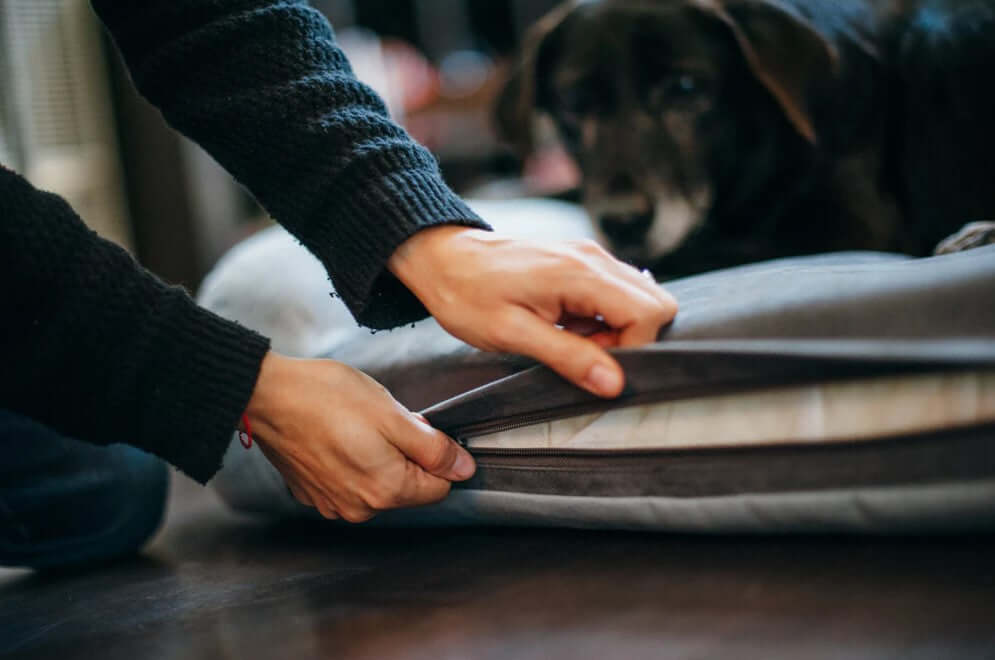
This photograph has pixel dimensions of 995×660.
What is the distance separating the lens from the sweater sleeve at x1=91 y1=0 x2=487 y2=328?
0.65 m

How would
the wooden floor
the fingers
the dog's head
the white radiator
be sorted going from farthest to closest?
the white radiator, the dog's head, the fingers, the wooden floor

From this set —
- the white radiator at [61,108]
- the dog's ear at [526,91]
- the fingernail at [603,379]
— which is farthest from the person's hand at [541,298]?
the white radiator at [61,108]

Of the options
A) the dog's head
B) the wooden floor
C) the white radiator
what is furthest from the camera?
the white radiator

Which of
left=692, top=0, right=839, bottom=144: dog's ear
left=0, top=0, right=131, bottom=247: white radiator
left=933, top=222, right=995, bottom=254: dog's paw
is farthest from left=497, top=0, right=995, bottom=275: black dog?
left=0, top=0, right=131, bottom=247: white radiator

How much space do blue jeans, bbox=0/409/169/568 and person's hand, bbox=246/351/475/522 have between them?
28 centimetres

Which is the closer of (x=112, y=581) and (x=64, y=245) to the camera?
(x=64, y=245)

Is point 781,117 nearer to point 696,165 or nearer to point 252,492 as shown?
point 696,165

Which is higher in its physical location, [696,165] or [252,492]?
[696,165]

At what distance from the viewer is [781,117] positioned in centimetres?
142

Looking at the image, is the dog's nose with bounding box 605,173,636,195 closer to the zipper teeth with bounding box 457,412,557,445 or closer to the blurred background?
the zipper teeth with bounding box 457,412,557,445

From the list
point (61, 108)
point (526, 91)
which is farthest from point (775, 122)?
point (61, 108)

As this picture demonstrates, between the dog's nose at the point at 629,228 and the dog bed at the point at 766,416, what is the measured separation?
769 millimetres

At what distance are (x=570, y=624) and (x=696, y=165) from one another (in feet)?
3.66

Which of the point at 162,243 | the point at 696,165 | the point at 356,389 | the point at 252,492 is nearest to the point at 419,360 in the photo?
the point at 356,389
